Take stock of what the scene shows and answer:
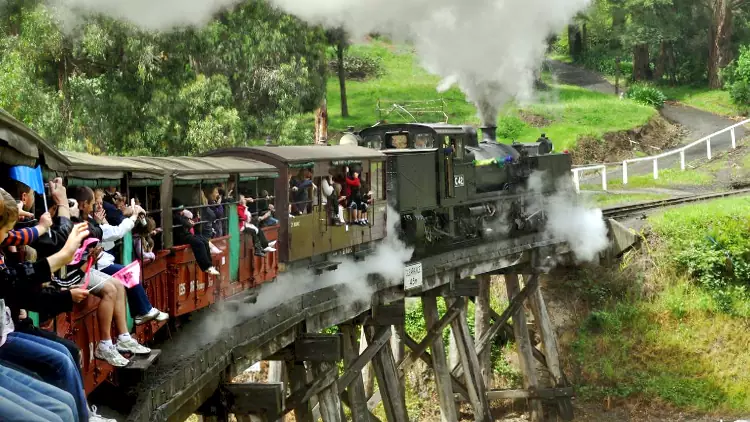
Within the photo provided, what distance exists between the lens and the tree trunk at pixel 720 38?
46938mm

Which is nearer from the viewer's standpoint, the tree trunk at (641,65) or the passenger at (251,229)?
the passenger at (251,229)

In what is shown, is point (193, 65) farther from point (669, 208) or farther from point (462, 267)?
point (669, 208)

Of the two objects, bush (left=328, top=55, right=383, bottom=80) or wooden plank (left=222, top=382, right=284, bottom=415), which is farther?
bush (left=328, top=55, right=383, bottom=80)

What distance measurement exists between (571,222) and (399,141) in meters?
6.17

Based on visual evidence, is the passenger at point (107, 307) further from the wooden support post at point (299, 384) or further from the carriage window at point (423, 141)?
the carriage window at point (423, 141)

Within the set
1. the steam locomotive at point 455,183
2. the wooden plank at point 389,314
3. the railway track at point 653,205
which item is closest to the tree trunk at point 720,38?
the railway track at point 653,205

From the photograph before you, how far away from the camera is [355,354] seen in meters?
14.4

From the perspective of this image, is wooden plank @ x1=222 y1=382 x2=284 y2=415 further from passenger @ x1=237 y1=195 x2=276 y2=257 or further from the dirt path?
the dirt path

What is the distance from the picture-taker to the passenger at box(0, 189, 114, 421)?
5.03 m

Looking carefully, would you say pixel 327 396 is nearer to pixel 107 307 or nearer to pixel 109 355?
pixel 109 355

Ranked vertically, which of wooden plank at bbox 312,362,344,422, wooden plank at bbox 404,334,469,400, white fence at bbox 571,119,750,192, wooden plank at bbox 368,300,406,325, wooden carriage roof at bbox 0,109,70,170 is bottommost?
wooden plank at bbox 404,334,469,400

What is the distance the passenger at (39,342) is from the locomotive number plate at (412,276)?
9.31 metres

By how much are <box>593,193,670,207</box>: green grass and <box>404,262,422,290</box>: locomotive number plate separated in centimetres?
1359

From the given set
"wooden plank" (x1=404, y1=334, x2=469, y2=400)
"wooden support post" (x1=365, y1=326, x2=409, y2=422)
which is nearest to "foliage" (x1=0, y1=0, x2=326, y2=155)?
"wooden plank" (x1=404, y1=334, x2=469, y2=400)
